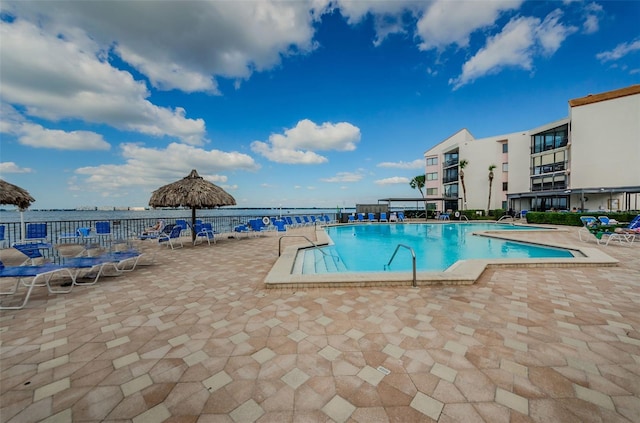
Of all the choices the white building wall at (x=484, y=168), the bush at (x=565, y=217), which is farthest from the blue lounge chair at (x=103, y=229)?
the white building wall at (x=484, y=168)

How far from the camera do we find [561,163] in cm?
2466

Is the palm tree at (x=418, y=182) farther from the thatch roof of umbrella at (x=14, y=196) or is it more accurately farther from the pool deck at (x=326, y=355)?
the thatch roof of umbrella at (x=14, y=196)

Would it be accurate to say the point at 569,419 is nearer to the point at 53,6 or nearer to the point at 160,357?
the point at 160,357

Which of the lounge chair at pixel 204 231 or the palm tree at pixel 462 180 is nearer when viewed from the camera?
the lounge chair at pixel 204 231

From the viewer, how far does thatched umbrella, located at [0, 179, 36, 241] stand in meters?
7.54

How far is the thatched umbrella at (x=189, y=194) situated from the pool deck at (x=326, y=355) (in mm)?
5410

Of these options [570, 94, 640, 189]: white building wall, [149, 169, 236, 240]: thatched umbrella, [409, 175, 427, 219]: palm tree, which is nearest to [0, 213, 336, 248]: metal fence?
[149, 169, 236, 240]: thatched umbrella

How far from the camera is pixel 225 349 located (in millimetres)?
2463

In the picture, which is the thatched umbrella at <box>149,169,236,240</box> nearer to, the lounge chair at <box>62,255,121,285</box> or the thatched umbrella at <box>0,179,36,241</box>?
the thatched umbrella at <box>0,179,36,241</box>

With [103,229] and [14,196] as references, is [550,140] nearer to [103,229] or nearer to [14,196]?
[103,229]

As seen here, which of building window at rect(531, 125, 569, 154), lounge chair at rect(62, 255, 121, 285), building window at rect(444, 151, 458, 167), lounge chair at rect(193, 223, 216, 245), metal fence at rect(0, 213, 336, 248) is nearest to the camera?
lounge chair at rect(62, 255, 121, 285)

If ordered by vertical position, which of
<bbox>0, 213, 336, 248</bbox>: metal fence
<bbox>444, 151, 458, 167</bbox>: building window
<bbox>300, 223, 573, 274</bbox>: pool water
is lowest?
<bbox>300, 223, 573, 274</bbox>: pool water

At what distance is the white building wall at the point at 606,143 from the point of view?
66.3 ft

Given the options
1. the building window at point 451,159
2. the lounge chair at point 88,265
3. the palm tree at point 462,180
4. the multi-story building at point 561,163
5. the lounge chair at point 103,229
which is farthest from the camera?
the building window at point 451,159
